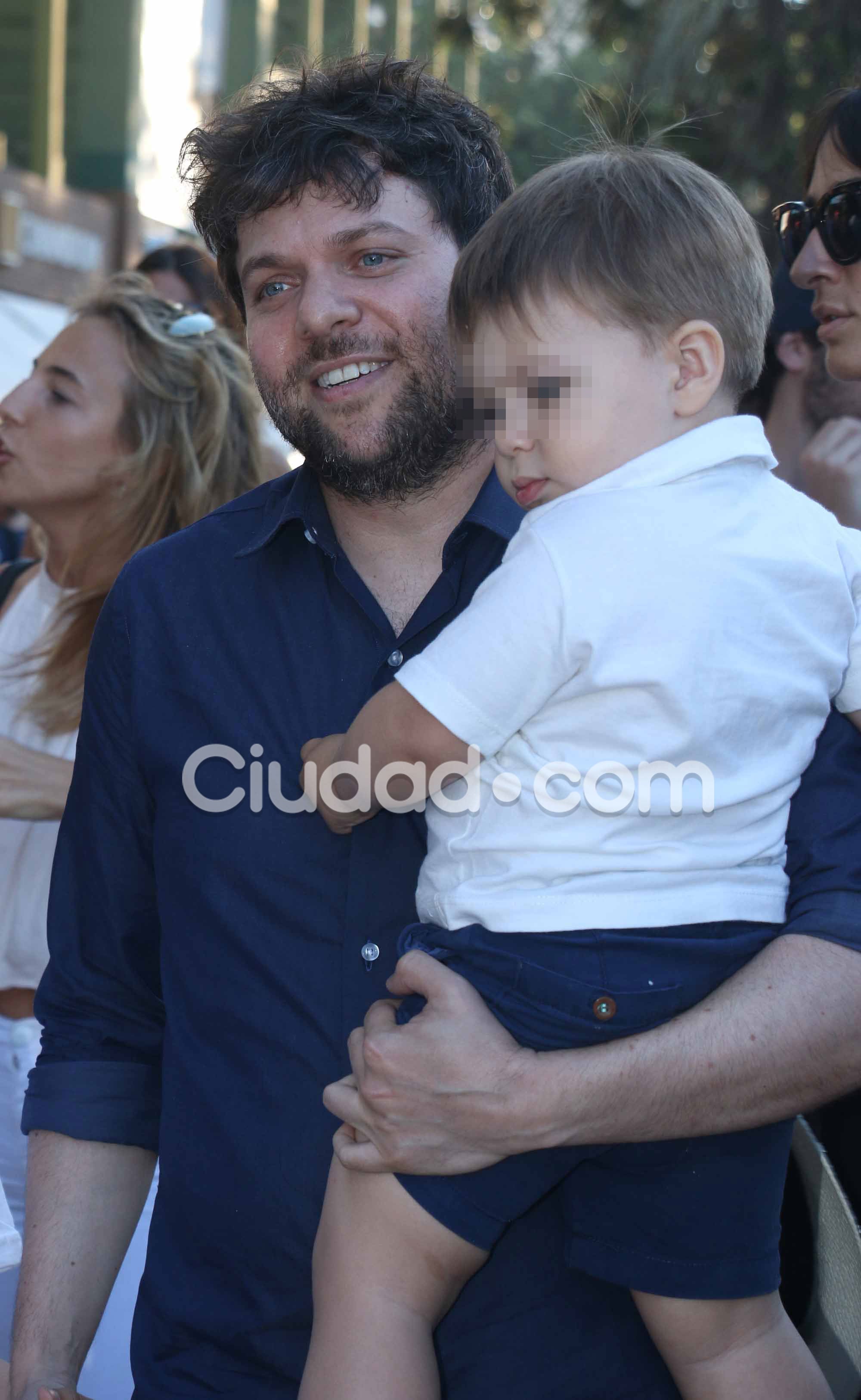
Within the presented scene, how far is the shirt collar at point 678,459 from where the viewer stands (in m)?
1.64

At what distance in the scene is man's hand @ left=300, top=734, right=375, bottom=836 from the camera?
178cm

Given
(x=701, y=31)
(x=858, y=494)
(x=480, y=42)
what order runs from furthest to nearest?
(x=480, y=42) → (x=701, y=31) → (x=858, y=494)

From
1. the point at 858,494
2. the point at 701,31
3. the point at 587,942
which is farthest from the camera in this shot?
the point at 701,31

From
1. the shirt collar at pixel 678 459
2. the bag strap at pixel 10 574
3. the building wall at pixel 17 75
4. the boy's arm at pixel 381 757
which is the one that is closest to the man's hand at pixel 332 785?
the boy's arm at pixel 381 757

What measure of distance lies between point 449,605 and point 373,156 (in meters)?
0.81

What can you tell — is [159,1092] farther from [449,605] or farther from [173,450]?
[173,450]

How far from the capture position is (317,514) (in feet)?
7.31

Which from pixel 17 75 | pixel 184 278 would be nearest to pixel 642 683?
pixel 184 278

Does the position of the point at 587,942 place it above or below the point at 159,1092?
above

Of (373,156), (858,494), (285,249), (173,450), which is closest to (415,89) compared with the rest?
(373,156)

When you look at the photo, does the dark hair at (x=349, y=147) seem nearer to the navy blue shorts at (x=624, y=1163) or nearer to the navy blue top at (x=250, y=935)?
the navy blue top at (x=250, y=935)

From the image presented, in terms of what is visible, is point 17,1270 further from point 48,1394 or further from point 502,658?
point 502,658

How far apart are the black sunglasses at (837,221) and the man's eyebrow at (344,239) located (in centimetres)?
112

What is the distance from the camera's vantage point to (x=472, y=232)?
7.81ft
